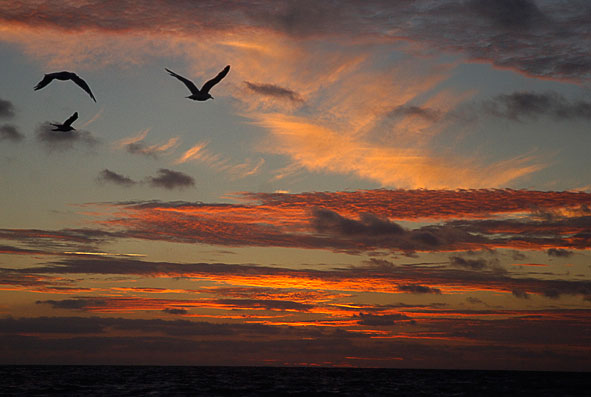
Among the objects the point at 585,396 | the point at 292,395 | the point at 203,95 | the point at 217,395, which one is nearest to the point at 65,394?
the point at 217,395

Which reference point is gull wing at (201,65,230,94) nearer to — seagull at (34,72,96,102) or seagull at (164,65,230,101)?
seagull at (164,65,230,101)

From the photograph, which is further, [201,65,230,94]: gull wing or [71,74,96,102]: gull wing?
[201,65,230,94]: gull wing

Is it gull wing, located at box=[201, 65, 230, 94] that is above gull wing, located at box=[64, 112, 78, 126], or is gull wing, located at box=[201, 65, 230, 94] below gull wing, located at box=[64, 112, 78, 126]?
above

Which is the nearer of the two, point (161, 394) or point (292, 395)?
point (161, 394)

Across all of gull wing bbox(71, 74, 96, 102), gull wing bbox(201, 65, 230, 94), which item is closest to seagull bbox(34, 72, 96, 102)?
gull wing bbox(71, 74, 96, 102)

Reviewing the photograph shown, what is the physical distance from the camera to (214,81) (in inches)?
1773

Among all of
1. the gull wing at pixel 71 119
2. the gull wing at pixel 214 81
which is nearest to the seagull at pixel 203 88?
the gull wing at pixel 214 81

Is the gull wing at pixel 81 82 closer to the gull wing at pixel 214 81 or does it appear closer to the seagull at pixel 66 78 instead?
the seagull at pixel 66 78

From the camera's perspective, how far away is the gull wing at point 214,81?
43.9m

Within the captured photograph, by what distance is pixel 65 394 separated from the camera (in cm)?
9438

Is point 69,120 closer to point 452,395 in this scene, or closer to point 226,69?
point 226,69

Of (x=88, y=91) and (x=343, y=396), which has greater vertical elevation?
(x=88, y=91)

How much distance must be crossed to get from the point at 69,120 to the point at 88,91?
14.4 ft

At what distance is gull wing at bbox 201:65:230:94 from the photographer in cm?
4394
